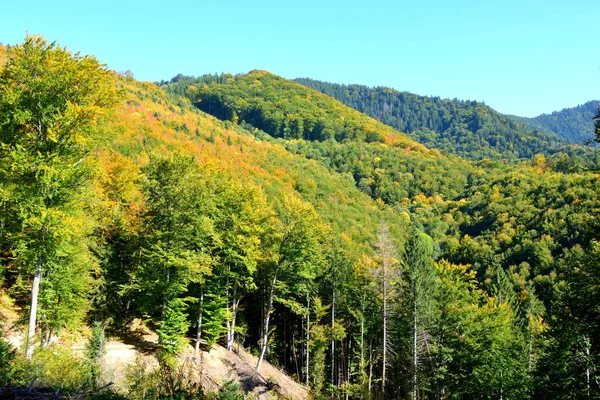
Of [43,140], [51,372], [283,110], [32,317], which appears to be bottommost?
[51,372]

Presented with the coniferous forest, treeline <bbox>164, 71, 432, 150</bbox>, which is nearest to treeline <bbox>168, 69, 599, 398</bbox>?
the coniferous forest

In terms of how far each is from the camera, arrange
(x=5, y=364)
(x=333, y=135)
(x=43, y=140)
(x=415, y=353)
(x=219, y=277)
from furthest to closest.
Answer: (x=333, y=135) → (x=415, y=353) → (x=219, y=277) → (x=43, y=140) → (x=5, y=364)

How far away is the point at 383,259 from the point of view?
25.7 meters

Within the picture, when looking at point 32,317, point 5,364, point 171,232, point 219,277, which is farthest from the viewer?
point 219,277

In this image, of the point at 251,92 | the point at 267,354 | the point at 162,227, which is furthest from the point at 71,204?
the point at 251,92

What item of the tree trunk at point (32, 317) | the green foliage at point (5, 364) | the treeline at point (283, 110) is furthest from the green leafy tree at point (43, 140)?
the treeline at point (283, 110)

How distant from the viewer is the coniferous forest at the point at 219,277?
11664mm

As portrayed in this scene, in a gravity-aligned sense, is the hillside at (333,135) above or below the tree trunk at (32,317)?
above

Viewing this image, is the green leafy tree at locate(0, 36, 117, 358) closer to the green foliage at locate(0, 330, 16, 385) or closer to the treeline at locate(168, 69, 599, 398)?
the green foliage at locate(0, 330, 16, 385)

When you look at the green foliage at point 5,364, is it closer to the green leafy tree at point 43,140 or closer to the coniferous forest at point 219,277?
the coniferous forest at point 219,277

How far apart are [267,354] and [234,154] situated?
1437 inches

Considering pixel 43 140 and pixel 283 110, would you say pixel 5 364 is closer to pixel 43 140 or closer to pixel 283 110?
pixel 43 140

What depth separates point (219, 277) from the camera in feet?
76.2

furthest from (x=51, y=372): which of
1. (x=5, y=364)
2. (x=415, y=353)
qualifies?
(x=415, y=353)
